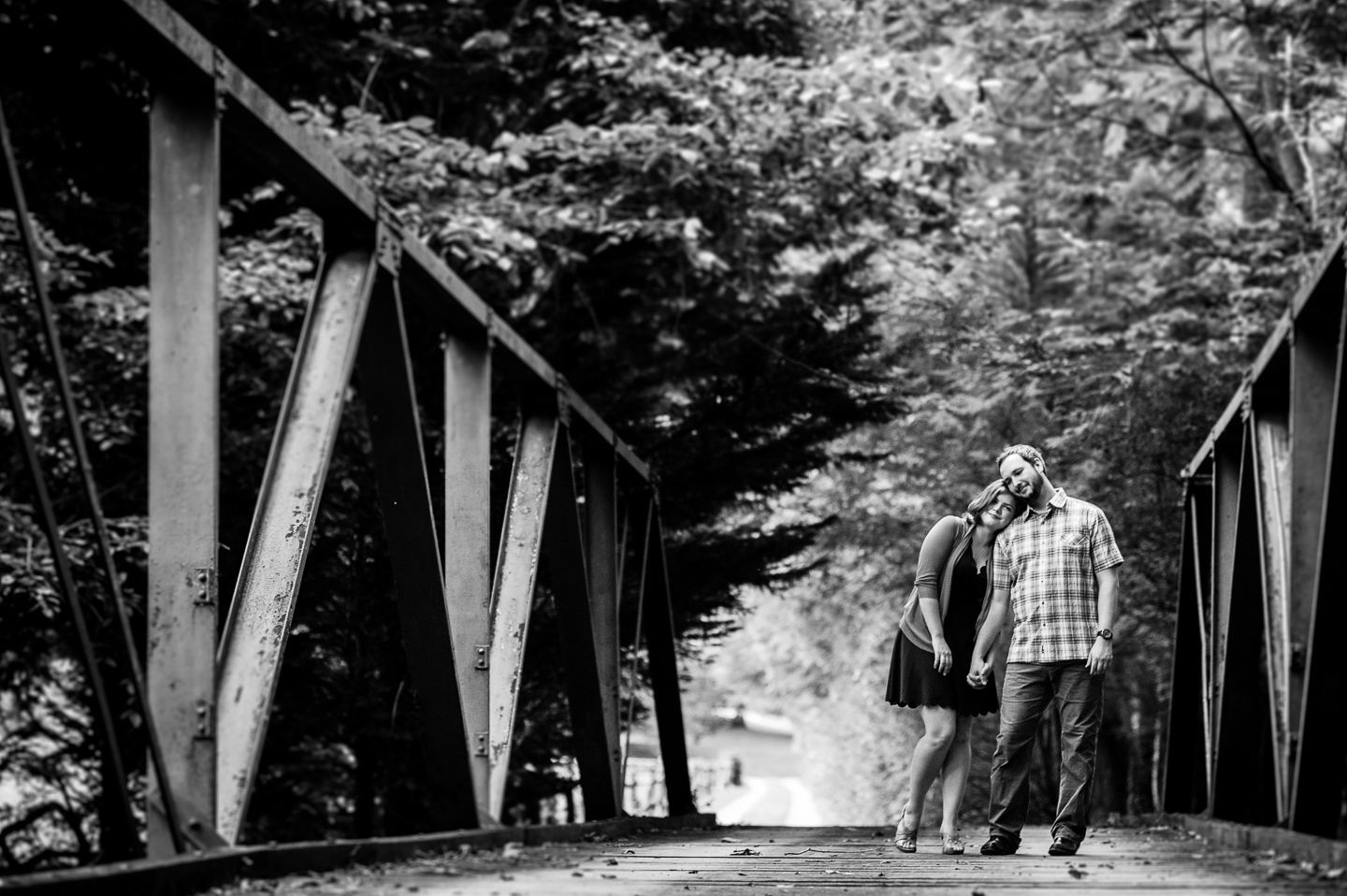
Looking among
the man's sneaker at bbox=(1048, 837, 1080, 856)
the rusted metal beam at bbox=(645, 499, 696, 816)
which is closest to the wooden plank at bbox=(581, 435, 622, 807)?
the rusted metal beam at bbox=(645, 499, 696, 816)

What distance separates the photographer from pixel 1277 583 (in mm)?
6457

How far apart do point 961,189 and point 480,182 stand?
214 inches

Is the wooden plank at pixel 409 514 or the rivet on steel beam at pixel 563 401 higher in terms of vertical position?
the rivet on steel beam at pixel 563 401

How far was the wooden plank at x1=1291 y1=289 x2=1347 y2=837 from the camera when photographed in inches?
192

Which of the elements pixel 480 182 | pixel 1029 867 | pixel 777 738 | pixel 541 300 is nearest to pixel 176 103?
pixel 1029 867

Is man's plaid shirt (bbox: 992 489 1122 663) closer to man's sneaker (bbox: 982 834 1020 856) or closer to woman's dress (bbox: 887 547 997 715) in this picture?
woman's dress (bbox: 887 547 997 715)

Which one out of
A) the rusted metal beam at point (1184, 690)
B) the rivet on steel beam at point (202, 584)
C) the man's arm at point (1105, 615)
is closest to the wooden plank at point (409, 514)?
the rivet on steel beam at point (202, 584)

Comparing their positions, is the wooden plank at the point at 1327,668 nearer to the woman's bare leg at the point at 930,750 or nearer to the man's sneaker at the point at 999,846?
the man's sneaker at the point at 999,846

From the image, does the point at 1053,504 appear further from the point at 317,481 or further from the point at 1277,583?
the point at 317,481

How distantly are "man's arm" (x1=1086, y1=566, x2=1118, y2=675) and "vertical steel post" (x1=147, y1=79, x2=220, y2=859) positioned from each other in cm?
361

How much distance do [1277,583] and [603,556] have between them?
11.5 ft

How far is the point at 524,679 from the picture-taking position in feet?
36.5

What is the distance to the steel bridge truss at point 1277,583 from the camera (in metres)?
5.04

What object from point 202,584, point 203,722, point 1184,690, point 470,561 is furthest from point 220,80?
point 1184,690
